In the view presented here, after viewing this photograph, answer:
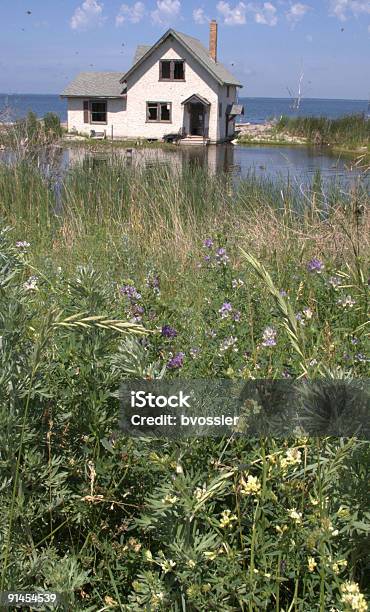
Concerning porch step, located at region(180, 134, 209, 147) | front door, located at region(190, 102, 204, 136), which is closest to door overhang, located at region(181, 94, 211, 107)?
front door, located at region(190, 102, 204, 136)

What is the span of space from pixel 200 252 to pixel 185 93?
34124 mm

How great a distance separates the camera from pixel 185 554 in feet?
4.34

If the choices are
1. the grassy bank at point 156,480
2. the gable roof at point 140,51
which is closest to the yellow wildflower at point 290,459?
the grassy bank at point 156,480

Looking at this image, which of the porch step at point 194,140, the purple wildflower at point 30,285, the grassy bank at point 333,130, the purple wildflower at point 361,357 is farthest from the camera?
the porch step at point 194,140

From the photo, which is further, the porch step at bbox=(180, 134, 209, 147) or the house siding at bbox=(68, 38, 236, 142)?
the house siding at bbox=(68, 38, 236, 142)

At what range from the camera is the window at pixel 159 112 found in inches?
1480

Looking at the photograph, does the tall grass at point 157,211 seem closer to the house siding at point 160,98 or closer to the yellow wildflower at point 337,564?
the yellow wildflower at point 337,564

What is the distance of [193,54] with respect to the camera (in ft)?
118

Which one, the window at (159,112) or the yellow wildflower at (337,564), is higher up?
the window at (159,112)

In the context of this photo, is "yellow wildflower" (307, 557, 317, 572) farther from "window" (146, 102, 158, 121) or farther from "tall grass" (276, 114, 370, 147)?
"window" (146, 102, 158, 121)

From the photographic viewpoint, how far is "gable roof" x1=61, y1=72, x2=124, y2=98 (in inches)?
1510

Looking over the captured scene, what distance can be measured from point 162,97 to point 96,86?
184 inches

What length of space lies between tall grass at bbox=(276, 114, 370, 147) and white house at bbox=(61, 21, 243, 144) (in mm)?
4725

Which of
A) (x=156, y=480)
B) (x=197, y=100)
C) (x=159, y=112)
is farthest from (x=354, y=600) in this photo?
(x=159, y=112)
